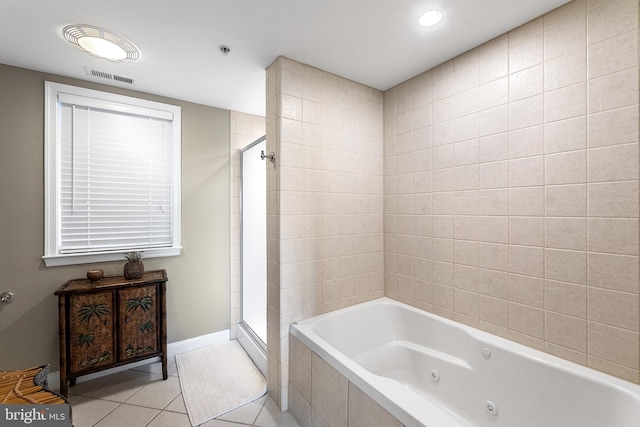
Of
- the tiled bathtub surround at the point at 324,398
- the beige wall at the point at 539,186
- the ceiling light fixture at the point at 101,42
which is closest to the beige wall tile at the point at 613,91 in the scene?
the beige wall at the point at 539,186

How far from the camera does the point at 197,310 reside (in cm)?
258

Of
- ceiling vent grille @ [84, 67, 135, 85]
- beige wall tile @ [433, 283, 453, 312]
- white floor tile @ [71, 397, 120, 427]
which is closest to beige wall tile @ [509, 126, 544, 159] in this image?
beige wall tile @ [433, 283, 453, 312]

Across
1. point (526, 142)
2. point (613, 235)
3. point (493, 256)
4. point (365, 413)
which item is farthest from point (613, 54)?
point (365, 413)

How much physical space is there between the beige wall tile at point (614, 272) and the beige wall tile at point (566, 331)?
0.71ft

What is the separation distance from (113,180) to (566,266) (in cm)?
314

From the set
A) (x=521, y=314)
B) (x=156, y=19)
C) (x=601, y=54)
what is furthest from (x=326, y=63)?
(x=521, y=314)

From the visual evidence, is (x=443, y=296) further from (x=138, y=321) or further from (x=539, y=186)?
(x=138, y=321)

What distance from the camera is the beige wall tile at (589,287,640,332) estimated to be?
1.18m

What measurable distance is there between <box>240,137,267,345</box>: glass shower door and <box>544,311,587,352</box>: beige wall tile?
190 cm

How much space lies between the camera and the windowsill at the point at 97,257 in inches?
77.9

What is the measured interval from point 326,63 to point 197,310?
245 centimetres

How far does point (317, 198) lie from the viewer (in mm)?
1972

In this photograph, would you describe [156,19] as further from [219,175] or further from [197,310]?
[197,310]

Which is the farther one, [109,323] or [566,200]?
[109,323]
